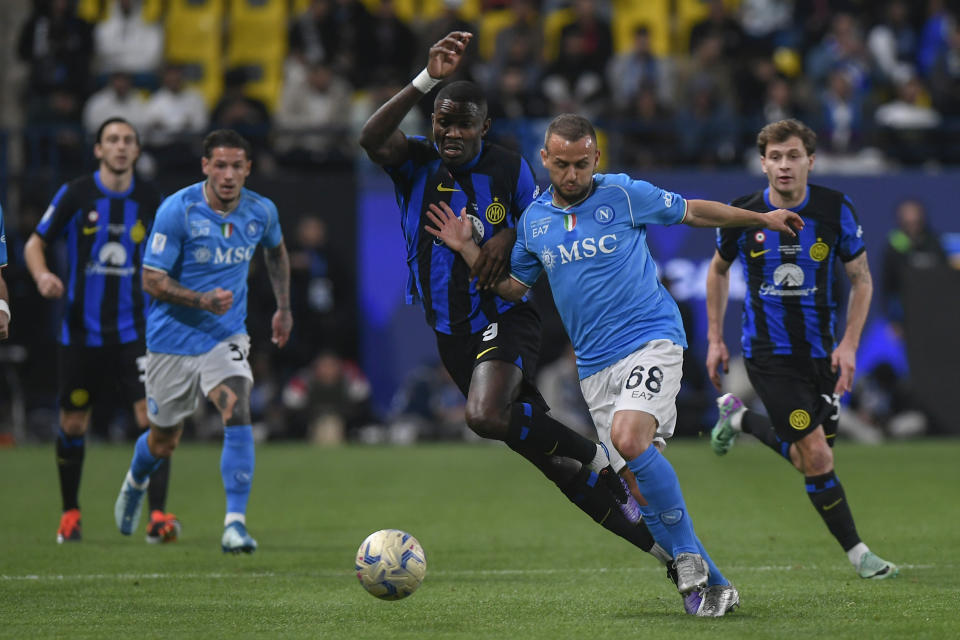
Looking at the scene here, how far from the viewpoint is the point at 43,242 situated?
9.78m

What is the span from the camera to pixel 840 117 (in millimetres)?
18594

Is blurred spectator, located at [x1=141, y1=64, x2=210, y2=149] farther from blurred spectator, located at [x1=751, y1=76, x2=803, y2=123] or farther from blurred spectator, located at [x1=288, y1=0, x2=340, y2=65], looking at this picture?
blurred spectator, located at [x1=751, y1=76, x2=803, y2=123]

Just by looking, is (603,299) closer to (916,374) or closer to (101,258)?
(101,258)

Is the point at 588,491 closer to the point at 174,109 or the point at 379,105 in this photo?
the point at 379,105

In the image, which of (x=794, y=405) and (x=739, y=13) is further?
(x=739, y=13)

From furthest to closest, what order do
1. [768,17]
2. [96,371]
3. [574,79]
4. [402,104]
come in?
1. [768,17]
2. [574,79]
3. [96,371]
4. [402,104]

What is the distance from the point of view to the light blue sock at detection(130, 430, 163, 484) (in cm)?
927

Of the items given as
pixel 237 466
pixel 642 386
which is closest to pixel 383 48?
pixel 237 466

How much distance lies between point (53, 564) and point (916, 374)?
12112mm

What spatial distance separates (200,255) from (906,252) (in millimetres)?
11248

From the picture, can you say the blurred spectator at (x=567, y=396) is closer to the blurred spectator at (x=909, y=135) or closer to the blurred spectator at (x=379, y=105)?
the blurred spectator at (x=379, y=105)

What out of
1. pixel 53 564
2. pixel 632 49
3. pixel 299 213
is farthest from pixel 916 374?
pixel 53 564

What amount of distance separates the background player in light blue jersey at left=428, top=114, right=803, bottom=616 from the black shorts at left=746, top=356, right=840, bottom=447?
5.03 feet

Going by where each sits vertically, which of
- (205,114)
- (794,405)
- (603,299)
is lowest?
(794,405)
